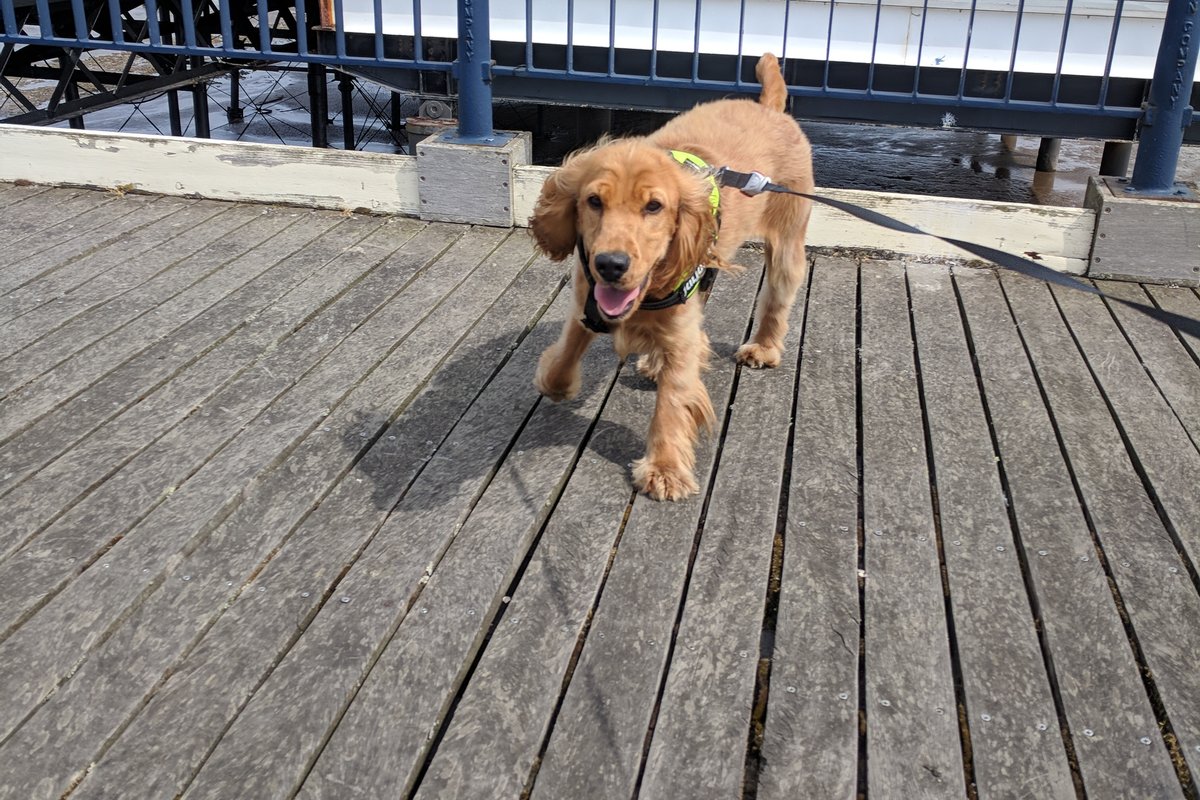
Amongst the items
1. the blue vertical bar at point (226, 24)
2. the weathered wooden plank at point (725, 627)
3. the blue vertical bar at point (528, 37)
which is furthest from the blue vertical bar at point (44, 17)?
the weathered wooden plank at point (725, 627)

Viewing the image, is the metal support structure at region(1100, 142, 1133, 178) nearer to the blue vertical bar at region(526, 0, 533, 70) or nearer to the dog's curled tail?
the dog's curled tail

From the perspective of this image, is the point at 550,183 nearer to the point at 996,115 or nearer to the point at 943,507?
the point at 943,507

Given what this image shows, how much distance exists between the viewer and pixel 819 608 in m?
2.48

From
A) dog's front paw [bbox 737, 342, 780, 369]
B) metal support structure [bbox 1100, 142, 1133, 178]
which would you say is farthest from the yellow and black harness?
metal support structure [bbox 1100, 142, 1133, 178]

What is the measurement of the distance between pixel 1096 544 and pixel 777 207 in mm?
1762

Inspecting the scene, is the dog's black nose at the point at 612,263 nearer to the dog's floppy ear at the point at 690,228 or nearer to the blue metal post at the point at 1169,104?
the dog's floppy ear at the point at 690,228

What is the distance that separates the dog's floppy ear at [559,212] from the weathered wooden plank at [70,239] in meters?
2.49

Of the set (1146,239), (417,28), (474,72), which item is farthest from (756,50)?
(1146,239)

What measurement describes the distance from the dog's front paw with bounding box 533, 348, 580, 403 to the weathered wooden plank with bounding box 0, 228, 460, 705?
2.22 feet

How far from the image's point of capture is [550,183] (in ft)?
10.2

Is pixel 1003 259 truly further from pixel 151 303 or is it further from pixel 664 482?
pixel 151 303

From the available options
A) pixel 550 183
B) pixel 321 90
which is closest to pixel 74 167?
pixel 321 90

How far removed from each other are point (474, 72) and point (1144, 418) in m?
3.41

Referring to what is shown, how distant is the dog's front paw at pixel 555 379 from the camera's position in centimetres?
338
